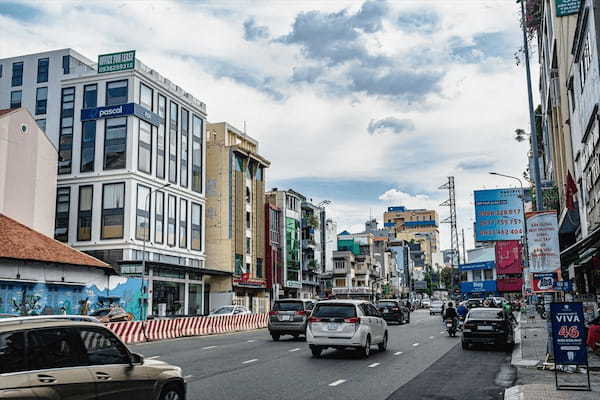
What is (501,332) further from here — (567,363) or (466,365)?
(567,363)

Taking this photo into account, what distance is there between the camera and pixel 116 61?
181ft

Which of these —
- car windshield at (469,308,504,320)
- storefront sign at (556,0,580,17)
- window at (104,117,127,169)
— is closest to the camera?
car windshield at (469,308,504,320)

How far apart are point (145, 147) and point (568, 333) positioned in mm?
47827

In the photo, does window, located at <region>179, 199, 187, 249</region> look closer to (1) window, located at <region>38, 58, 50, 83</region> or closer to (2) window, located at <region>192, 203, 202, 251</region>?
(2) window, located at <region>192, 203, 202, 251</region>

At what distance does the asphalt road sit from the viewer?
471 inches

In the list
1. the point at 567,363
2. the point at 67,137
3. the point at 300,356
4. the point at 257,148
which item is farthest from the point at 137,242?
the point at 567,363

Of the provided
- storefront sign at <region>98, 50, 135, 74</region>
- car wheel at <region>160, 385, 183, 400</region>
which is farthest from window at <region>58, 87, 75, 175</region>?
car wheel at <region>160, 385, 183, 400</region>

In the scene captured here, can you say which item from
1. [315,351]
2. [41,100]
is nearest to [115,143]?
[41,100]

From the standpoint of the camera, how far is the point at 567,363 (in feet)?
40.7

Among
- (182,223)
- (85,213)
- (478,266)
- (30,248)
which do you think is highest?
(85,213)

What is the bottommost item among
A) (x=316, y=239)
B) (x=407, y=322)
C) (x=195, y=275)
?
(x=407, y=322)

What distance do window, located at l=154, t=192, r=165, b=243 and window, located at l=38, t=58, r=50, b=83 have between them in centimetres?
1717

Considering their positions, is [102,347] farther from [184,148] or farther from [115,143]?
[184,148]

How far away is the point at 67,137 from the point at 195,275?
17.4 meters
